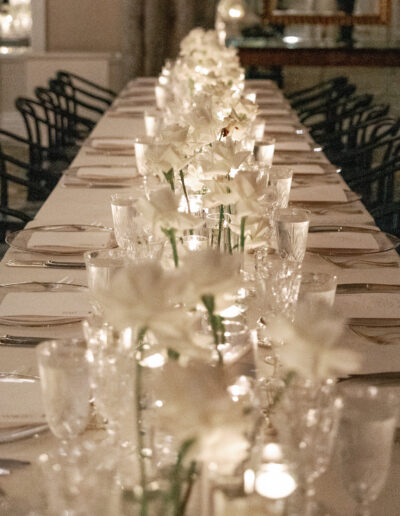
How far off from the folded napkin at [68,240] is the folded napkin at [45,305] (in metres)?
0.39

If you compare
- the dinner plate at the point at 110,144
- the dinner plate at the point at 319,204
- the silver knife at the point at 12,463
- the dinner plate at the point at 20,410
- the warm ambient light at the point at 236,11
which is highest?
the warm ambient light at the point at 236,11

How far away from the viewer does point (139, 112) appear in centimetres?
509

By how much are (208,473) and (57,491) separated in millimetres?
166

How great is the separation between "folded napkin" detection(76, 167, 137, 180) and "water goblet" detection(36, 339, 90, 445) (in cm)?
215

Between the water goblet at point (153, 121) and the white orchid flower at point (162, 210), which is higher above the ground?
the white orchid flower at point (162, 210)

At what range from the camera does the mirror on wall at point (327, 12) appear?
8.57 m

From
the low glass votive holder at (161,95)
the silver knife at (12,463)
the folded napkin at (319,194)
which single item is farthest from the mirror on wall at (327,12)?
the silver knife at (12,463)

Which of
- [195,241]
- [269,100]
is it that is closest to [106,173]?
[195,241]

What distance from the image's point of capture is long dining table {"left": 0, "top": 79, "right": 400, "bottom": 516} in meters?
1.16

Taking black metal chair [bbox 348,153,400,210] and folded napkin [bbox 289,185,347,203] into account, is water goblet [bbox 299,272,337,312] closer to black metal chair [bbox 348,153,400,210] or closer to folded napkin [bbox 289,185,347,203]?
folded napkin [bbox 289,185,347,203]

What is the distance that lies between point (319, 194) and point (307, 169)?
44 cm

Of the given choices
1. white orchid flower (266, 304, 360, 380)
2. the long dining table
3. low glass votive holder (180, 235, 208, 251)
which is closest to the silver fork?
the long dining table

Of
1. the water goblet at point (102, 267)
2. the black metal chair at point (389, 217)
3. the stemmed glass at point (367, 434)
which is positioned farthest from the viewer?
the black metal chair at point (389, 217)

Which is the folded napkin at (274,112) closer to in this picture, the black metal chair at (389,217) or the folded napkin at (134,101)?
the folded napkin at (134,101)
